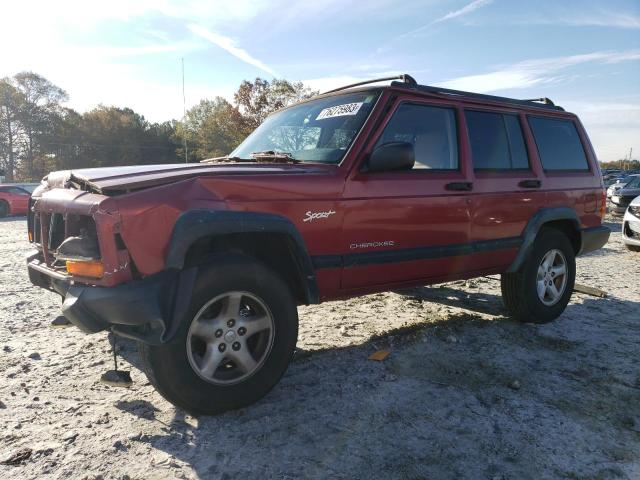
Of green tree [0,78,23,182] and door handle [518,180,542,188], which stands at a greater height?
green tree [0,78,23,182]

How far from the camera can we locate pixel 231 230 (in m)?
2.62

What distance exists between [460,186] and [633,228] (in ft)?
23.4

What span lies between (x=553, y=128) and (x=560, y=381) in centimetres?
277

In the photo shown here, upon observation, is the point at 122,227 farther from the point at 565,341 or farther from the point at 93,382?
the point at 565,341

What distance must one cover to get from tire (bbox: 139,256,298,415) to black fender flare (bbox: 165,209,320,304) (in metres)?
0.16

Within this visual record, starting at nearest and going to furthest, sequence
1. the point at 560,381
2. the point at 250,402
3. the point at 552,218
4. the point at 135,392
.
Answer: the point at 250,402, the point at 135,392, the point at 560,381, the point at 552,218

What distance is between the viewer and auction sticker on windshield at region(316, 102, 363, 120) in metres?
3.48

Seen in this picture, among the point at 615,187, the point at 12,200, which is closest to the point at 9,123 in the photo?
the point at 12,200

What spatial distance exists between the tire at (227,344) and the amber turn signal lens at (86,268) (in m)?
0.47

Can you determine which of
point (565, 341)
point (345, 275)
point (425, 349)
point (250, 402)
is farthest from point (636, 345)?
point (250, 402)

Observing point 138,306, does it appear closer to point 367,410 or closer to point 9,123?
point 367,410

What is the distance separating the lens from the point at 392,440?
2.48 metres

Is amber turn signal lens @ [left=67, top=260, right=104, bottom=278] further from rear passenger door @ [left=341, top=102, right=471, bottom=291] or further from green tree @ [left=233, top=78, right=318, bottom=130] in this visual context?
green tree @ [left=233, top=78, right=318, bottom=130]

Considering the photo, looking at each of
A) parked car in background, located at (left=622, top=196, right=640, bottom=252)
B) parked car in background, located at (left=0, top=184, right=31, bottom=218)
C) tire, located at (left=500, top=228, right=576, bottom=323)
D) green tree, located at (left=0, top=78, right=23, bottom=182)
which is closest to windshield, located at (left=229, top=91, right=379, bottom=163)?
tire, located at (left=500, top=228, right=576, bottom=323)
